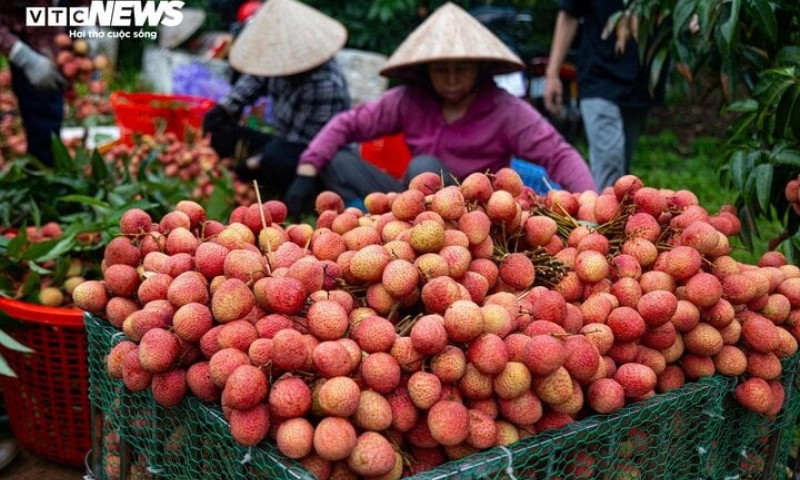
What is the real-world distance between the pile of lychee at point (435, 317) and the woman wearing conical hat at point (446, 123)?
4.72ft

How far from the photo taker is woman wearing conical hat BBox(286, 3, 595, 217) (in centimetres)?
322

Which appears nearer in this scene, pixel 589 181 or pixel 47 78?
pixel 589 181

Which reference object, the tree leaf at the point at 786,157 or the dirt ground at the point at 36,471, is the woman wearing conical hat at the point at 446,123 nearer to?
the tree leaf at the point at 786,157

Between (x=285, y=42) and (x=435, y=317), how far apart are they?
3215mm

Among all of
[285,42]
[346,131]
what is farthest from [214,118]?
[346,131]

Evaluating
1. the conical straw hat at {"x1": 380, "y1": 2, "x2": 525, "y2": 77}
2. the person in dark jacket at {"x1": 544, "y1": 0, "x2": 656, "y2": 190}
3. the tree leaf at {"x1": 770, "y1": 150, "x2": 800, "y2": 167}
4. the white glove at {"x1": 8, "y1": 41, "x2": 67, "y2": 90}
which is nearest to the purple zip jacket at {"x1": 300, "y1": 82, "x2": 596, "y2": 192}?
the conical straw hat at {"x1": 380, "y1": 2, "x2": 525, "y2": 77}

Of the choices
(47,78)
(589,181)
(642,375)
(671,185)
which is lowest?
(671,185)

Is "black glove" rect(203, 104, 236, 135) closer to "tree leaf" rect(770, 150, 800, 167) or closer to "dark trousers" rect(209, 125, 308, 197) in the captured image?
"dark trousers" rect(209, 125, 308, 197)

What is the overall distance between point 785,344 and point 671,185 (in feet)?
14.5

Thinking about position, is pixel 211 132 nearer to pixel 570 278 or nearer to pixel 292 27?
pixel 292 27

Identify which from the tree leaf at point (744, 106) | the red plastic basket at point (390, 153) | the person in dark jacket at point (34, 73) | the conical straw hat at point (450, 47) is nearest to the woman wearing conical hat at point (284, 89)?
the red plastic basket at point (390, 153)

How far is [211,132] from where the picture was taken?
4.49m

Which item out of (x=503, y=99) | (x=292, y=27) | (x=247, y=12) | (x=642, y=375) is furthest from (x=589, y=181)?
(x=247, y=12)

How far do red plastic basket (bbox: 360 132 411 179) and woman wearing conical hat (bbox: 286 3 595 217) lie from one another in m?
0.86
